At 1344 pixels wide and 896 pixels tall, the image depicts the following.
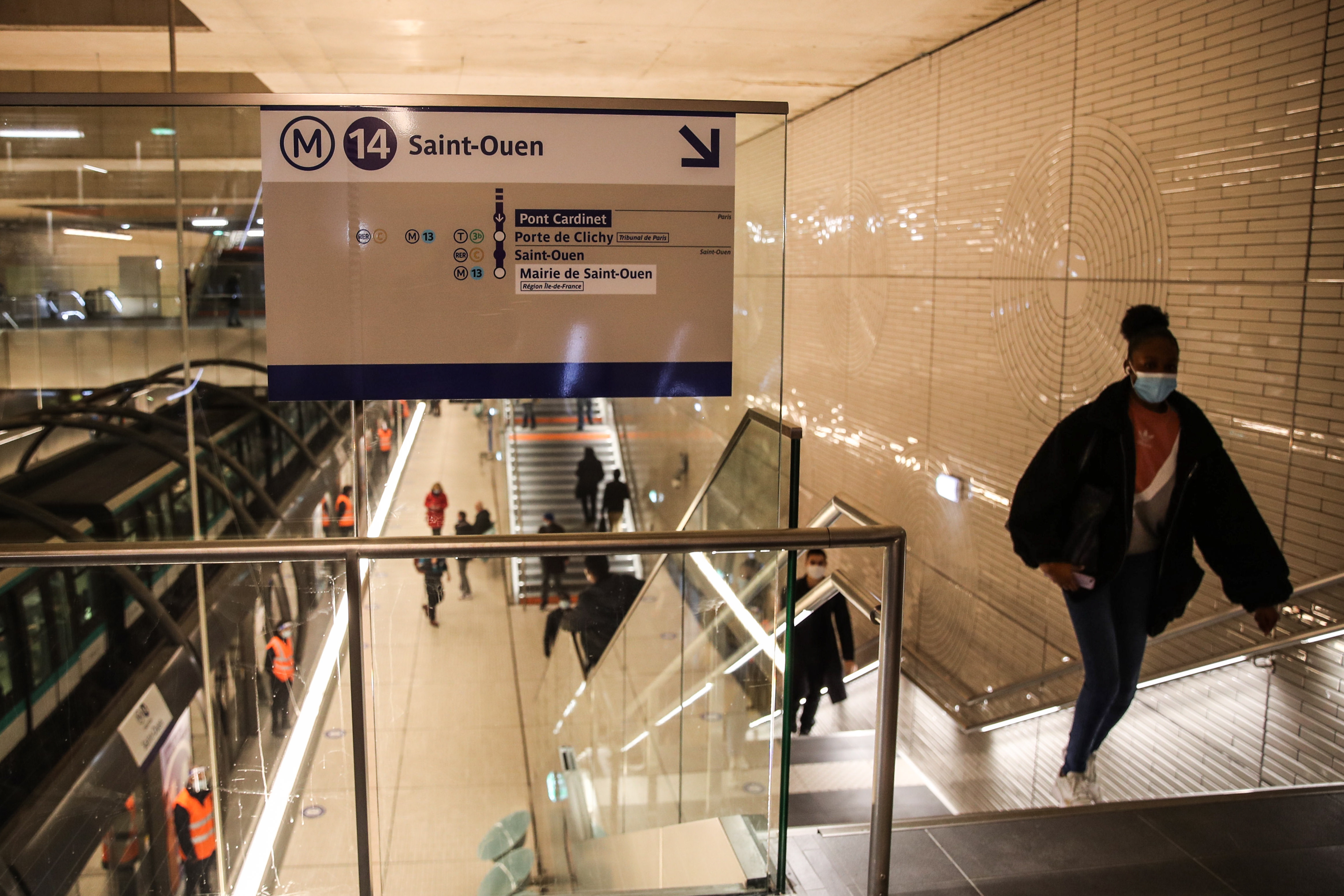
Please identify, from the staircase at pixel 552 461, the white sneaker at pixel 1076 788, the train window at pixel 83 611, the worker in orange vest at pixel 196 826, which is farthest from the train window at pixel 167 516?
the white sneaker at pixel 1076 788

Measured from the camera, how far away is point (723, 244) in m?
2.34

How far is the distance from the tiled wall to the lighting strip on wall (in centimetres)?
319

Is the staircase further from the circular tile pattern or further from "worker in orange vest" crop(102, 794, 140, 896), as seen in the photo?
"worker in orange vest" crop(102, 794, 140, 896)

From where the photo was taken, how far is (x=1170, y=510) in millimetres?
2848

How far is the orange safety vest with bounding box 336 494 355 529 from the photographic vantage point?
224 cm

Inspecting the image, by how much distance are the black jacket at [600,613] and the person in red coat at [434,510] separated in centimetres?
140

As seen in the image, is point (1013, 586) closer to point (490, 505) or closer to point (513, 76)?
point (513, 76)

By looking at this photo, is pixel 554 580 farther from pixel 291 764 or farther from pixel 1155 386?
pixel 1155 386

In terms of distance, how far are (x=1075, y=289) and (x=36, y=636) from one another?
525 centimetres

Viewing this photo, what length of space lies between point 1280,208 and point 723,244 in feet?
10.1

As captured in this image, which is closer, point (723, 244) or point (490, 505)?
point (723, 244)

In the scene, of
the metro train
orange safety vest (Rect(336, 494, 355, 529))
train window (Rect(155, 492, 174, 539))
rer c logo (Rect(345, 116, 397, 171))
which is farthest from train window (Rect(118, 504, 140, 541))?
rer c logo (Rect(345, 116, 397, 171))

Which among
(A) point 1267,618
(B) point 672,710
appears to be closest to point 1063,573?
(A) point 1267,618

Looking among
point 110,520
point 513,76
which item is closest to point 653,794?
point 110,520
